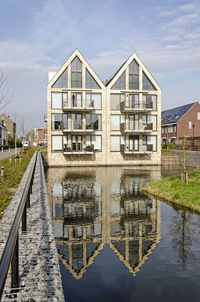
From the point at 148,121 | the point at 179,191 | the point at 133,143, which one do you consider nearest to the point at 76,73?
the point at 148,121

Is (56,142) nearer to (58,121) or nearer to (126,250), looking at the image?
(58,121)

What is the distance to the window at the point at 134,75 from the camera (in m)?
36.2

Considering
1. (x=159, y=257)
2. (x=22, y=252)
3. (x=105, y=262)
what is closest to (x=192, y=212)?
(x=159, y=257)

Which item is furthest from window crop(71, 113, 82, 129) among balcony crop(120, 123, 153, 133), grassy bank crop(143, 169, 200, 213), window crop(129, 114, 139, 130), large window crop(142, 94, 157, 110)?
grassy bank crop(143, 169, 200, 213)

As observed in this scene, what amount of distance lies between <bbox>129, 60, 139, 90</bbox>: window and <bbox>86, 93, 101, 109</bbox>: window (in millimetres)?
4599

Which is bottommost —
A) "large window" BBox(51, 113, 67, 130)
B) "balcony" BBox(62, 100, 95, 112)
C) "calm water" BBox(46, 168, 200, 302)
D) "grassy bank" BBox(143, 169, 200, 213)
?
"calm water" BBox(46, 168, 200, 302)

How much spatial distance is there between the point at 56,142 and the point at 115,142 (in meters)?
7.59

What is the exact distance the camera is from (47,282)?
4.61 meters

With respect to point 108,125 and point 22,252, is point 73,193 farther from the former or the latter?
point 108,125

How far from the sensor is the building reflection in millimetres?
7574

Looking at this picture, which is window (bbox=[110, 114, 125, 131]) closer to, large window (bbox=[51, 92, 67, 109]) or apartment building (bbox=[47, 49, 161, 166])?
apartment building (bbox=[47, 49, 161, 166])

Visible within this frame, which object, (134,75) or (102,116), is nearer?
(102,116)

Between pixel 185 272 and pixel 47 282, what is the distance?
3611 millimetres

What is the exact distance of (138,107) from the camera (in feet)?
119
